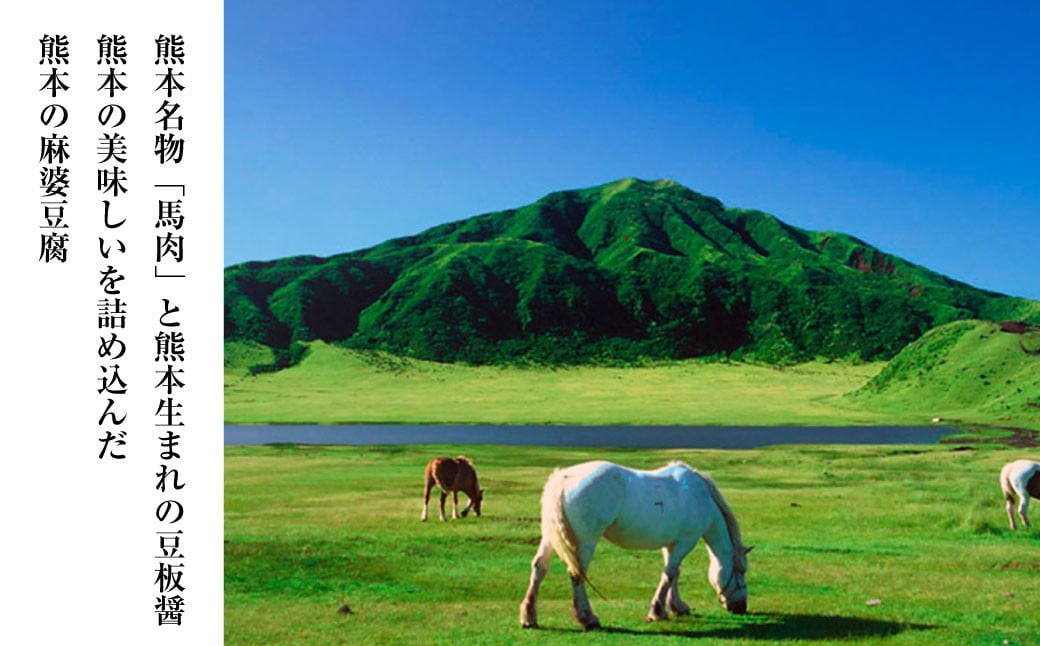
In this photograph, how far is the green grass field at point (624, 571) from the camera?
14.1 m

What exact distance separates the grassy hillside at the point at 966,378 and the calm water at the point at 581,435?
55.6 ft

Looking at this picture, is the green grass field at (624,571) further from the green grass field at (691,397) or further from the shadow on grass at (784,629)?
the green grass field at (691,397)

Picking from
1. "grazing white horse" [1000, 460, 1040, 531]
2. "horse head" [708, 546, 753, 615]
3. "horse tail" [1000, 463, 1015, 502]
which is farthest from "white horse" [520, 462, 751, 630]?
"horse tail" [1000, 463, 1015, 502]

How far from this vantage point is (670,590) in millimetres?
14844

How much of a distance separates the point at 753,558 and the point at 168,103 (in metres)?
16.0

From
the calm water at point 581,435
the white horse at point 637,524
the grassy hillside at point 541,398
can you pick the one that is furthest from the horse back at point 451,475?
the grassy hillside at point 541,398

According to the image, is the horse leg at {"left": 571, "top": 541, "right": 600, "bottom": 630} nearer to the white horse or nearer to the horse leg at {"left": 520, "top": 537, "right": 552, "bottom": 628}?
the white horse

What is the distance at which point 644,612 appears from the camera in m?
15.2

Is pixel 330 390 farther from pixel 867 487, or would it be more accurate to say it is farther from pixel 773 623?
pixel 773 623

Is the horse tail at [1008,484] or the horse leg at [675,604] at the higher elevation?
the horse tail at [1008,484]

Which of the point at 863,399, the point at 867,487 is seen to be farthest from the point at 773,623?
the point at 863,399

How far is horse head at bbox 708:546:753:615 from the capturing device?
15.1 metres

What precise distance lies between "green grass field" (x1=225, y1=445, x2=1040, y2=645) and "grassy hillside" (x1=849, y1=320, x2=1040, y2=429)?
76.7 metres

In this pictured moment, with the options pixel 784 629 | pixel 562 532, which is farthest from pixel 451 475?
pixel 784 629
